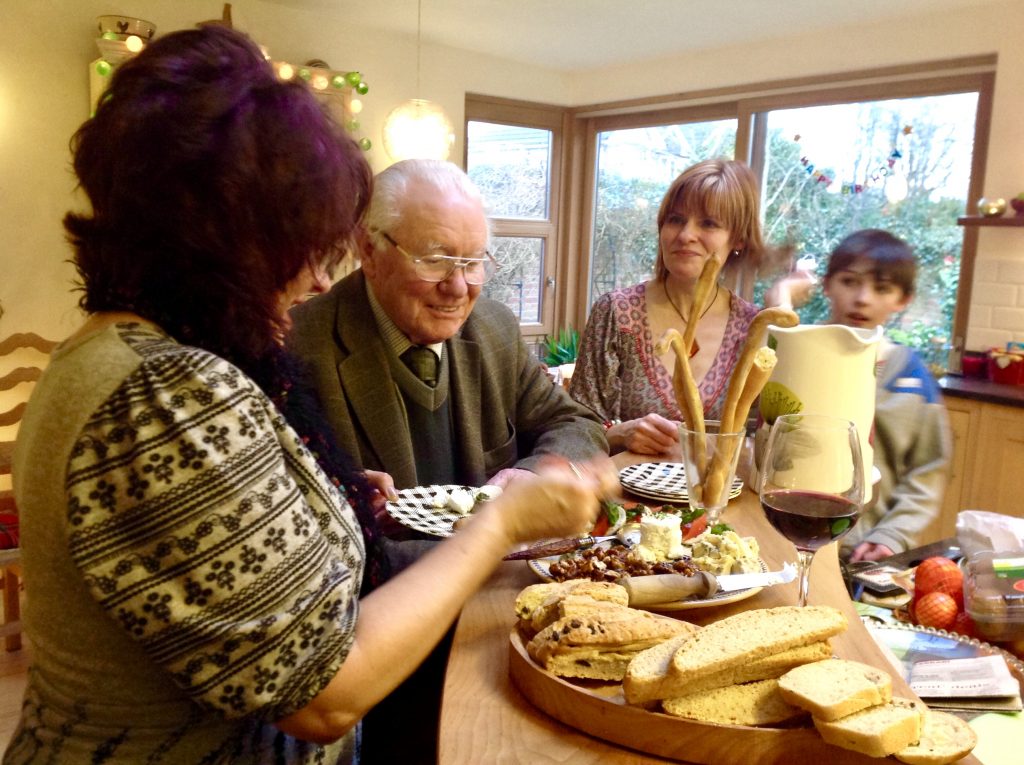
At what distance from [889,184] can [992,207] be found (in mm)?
697

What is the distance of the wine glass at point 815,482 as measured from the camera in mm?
903

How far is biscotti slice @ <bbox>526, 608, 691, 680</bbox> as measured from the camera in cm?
80

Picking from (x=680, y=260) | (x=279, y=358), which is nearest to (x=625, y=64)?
(x=680, y=260)

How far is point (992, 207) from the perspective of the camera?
11.8 ft

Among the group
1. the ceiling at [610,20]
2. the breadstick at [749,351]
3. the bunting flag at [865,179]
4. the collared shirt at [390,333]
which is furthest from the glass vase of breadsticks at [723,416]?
the bunting flag at [865,179]

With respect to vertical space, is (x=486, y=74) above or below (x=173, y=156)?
above

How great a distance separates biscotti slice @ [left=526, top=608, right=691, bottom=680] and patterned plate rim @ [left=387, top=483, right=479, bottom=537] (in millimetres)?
426

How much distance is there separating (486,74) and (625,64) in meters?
0.86

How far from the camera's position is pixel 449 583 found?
85cm

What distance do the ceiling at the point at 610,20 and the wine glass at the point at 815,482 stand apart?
3.38 metres

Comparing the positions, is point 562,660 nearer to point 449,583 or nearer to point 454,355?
point 449,583

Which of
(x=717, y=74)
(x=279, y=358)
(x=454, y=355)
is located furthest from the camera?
(x=717, y=74)

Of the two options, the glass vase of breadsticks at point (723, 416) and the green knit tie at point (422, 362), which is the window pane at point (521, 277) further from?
the glass vase of breadsticks at point (723, 416)

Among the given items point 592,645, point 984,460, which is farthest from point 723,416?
point 984,460
